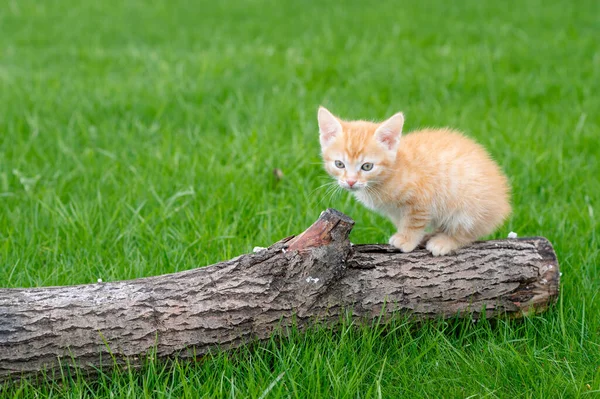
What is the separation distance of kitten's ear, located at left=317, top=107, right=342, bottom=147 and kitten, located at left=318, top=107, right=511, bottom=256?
12 mm

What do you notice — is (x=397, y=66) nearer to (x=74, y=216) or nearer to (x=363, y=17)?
(x=363, y=17)

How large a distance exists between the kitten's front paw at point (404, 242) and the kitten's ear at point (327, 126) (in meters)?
0.67

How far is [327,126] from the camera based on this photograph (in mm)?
3822

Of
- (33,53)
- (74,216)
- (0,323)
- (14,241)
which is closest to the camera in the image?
(0,323)

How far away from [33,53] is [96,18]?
248cm

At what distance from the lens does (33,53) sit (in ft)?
29.1

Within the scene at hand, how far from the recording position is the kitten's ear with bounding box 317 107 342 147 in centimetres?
376

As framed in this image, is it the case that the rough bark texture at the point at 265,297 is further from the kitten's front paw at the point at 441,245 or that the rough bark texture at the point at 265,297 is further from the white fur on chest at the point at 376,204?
the white fur on chest at the point at 376,204

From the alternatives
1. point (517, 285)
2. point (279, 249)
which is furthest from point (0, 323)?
point (517, 285)

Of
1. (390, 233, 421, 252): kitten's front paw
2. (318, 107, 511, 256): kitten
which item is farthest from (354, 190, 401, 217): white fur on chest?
(390, 233, 421, 252): kitten's front paw

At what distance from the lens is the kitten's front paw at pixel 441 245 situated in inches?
140

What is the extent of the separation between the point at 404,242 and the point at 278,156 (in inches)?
76.1

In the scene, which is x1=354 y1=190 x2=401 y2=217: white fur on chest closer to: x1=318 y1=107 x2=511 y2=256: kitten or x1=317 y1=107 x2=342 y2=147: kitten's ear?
x1=318 y1=107 x2=511 y2=256: kitten

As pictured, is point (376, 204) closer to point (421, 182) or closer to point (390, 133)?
point (421, 182)
